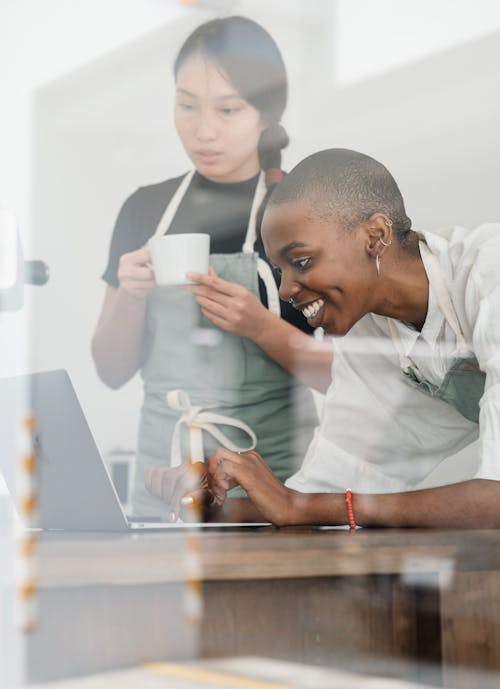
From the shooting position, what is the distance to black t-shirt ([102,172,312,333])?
4.20ft

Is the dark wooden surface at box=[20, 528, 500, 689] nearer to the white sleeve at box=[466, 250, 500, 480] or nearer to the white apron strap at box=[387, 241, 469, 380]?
the white sleeve at box=[466, 250, 500, 480]

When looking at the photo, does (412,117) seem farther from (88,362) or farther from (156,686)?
(156,686)

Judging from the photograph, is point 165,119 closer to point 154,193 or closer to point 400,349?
point 154,193

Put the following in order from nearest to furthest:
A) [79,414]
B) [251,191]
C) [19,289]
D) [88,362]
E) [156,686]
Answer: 1. [156,686]
2. [79,414]
3. [19,289]
4. [88,362]
5. [251,191]

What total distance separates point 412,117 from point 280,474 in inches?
20.5

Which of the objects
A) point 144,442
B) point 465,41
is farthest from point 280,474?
point 465,41

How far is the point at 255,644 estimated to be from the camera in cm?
76

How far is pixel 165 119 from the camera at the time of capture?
51.7 inches

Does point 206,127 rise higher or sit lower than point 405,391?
higher

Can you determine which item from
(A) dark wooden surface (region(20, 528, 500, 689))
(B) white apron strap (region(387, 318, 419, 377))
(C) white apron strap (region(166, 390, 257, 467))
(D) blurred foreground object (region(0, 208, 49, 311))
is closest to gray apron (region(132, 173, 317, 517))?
(C) white apron strap (region(166, 390, 257, 467))

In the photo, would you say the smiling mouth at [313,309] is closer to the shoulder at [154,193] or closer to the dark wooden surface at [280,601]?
the shoulder at [154,193]

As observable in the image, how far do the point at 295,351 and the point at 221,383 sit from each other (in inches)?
4.2

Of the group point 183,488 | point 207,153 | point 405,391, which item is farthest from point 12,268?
point 405,391

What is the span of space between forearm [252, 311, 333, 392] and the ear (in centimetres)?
16
